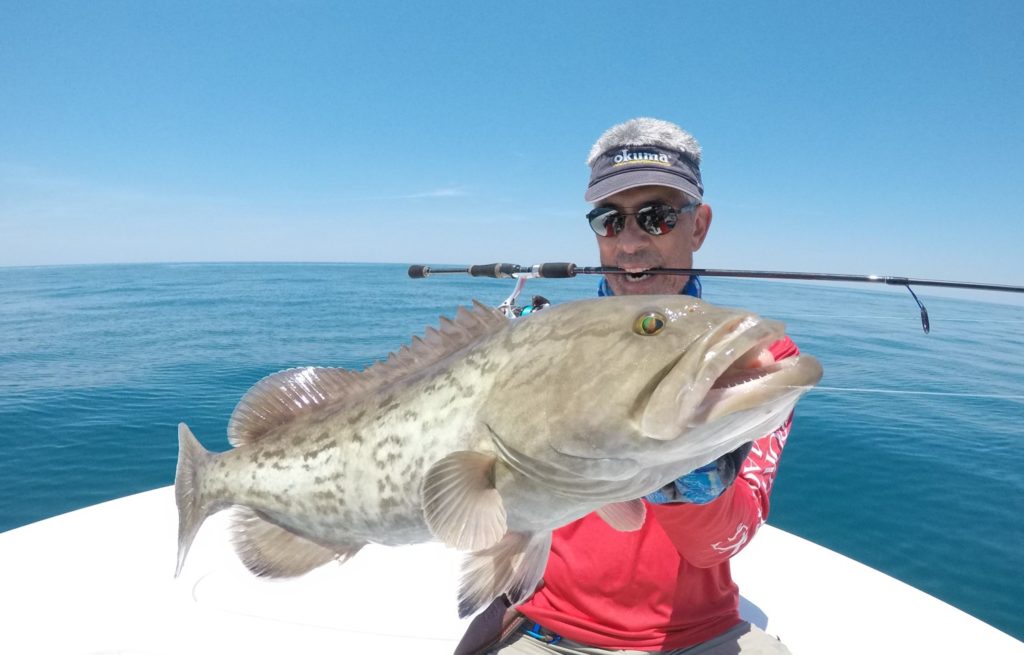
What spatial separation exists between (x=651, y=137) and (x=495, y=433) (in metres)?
2.04

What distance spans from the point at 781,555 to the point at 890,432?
26.9 feet

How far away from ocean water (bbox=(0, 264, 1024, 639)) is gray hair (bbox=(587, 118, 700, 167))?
1.49 meters

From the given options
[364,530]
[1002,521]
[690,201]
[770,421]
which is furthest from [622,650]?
[1002,521]

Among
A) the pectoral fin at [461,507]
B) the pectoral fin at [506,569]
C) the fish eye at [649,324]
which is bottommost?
the pectoral fin at [506,569]

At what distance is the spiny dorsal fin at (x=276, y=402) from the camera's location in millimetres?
2469

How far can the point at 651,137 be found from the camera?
120 inches

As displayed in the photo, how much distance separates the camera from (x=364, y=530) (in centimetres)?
212

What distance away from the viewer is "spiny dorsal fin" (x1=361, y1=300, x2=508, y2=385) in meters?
2.14

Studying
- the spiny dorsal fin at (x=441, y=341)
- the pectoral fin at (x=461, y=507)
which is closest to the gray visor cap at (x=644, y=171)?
the spiny dorsal fin at (x=441, y=341)

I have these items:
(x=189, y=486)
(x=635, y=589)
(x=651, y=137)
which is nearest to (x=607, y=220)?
(x=651, y=137)

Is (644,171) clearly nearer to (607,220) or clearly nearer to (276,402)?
(607,220)

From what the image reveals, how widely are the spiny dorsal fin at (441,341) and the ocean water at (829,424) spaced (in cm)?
121

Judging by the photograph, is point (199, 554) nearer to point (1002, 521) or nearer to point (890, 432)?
point (1002, 521)

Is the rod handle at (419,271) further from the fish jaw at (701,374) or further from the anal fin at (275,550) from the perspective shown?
the fish jaw at (701,374)
